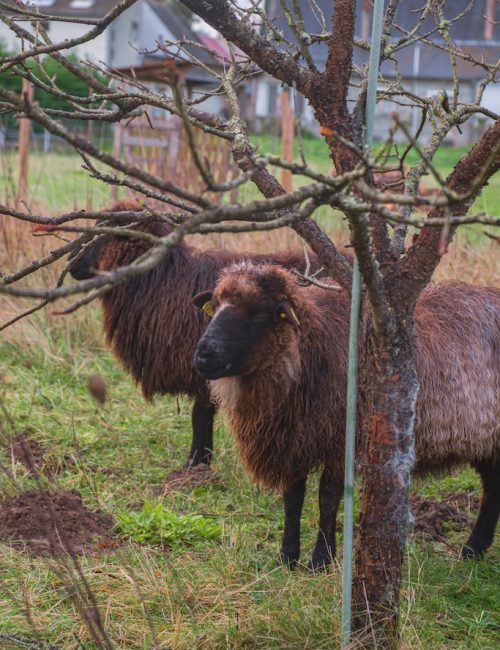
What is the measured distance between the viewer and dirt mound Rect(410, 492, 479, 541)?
16.9ft

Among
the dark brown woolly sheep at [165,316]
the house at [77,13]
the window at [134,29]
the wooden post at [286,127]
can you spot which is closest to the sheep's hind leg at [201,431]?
the dark brown woolly sheep at [165,316]

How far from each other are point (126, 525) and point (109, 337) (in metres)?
2.12

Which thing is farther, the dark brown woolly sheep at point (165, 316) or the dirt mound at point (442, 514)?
the dark brown woolly sheep at point (165, 316)

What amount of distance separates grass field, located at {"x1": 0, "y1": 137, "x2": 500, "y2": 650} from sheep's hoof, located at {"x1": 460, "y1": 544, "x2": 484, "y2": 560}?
52 mm

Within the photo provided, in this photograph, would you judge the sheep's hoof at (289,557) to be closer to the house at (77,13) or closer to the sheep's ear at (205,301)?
the sheep's ear at (205,301)

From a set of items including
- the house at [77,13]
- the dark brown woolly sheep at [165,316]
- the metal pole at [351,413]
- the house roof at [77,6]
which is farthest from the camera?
the house roof at [77,6]

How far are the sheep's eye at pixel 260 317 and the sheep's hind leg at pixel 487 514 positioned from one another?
5.23 feet

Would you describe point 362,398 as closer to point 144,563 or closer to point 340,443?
point 340,443

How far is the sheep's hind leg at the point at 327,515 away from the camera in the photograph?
448cm

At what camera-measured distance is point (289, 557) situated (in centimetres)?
453

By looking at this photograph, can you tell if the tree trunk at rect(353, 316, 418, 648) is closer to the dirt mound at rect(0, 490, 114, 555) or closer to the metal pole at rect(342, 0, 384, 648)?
the metal pole at rect(342, 0, 384, 648)

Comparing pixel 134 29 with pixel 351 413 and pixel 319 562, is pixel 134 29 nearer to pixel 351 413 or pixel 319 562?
pixel 319 562

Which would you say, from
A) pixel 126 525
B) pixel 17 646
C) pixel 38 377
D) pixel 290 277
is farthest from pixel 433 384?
pixel 38 377

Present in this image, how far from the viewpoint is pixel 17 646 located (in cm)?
318
